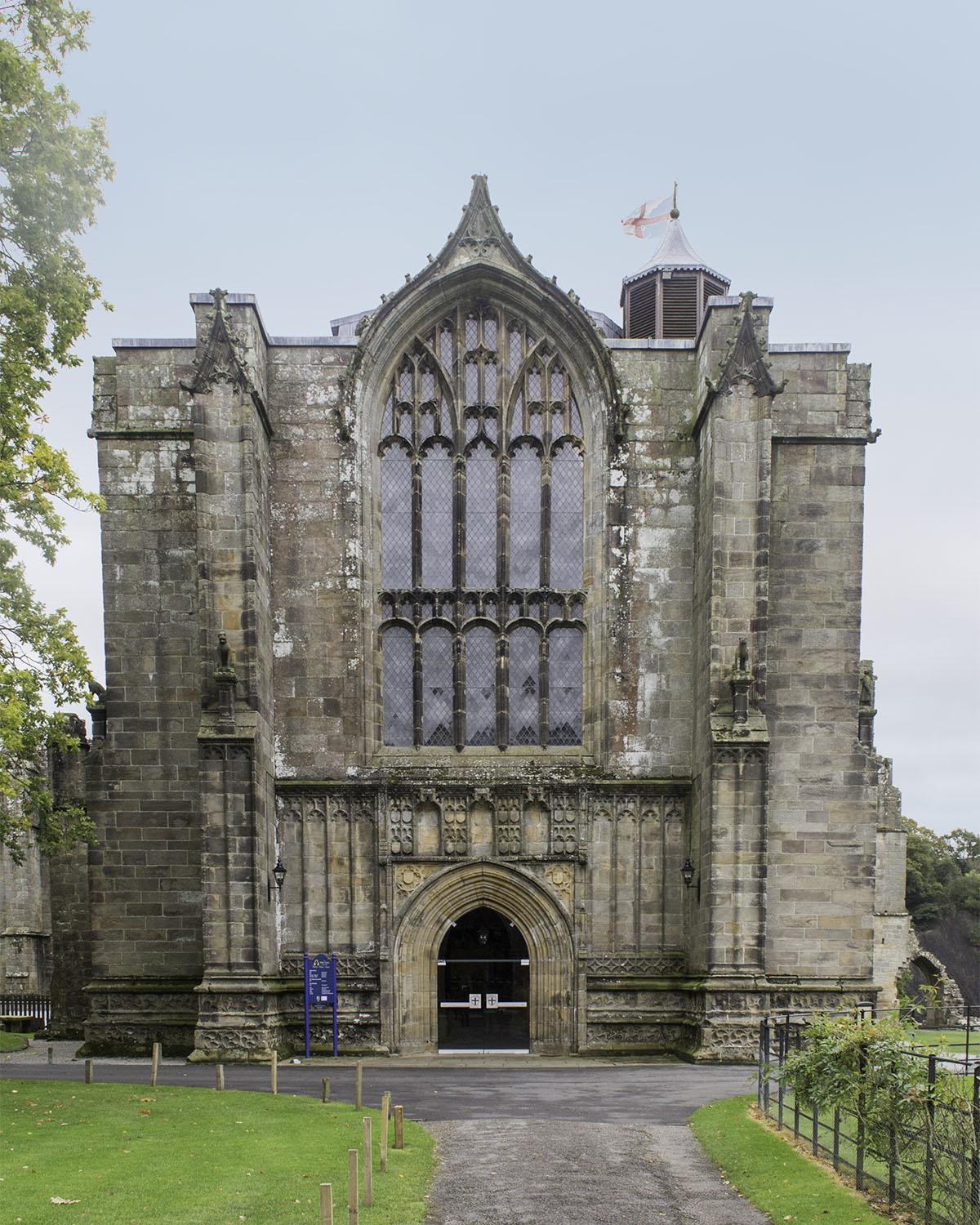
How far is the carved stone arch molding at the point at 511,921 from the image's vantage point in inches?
854

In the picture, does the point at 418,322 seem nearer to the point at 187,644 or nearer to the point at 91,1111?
the point at 187,644

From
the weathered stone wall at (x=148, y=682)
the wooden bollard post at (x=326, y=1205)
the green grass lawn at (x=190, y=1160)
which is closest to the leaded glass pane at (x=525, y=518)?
the weathered stone wall at (x=148, y=682)

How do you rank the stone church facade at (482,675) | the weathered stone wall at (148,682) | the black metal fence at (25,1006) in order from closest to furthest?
the stone church facade at (482,675) → the weathered stone wall at (148,682) → the black metal fence at (25,1006)

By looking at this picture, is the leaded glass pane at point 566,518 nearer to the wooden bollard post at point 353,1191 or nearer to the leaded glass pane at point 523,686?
the leaded glass pane at point 523,686

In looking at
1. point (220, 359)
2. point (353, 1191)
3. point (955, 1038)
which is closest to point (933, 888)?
point (955, 1038)

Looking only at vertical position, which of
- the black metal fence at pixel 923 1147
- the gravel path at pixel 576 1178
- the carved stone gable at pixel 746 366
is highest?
the carved stone gable at pixel 746 366

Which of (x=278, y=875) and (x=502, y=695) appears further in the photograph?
(x=502, y=695)

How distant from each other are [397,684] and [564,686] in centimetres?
329

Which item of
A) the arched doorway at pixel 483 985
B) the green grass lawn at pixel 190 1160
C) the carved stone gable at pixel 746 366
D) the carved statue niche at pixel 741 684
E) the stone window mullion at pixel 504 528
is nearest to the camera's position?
the green grass lawn at pixel 190 1160

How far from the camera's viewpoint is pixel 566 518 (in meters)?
23.5

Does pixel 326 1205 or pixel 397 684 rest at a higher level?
pixel 397 684

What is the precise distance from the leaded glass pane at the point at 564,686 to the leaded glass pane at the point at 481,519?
1.80 m

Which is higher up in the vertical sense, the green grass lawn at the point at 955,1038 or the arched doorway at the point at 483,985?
the arched doorway at the point at 483,985

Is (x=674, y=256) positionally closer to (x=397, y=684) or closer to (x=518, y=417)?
(x=518, y=417)
